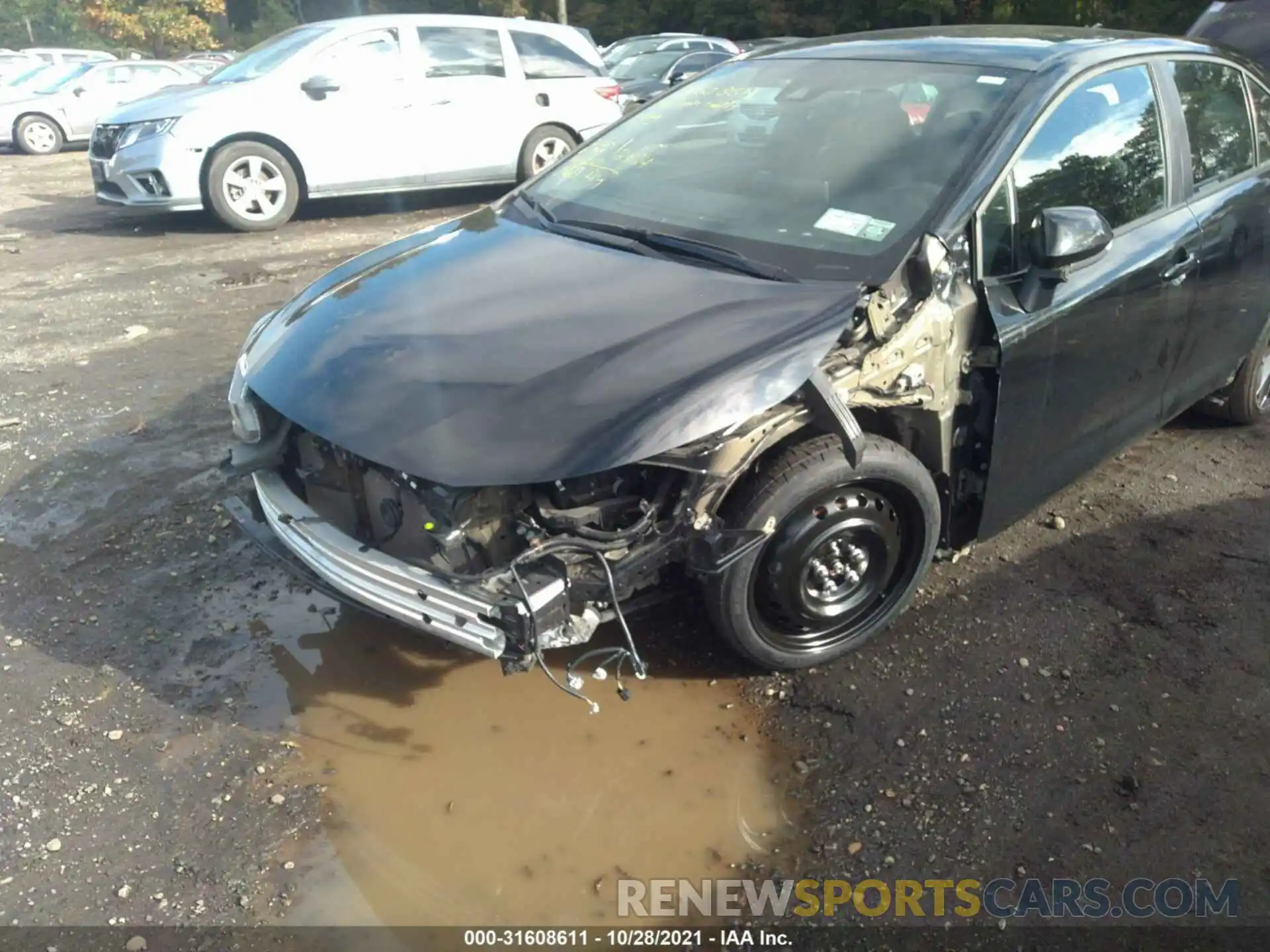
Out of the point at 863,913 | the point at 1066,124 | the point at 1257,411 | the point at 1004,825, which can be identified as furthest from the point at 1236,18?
the point at 863,913

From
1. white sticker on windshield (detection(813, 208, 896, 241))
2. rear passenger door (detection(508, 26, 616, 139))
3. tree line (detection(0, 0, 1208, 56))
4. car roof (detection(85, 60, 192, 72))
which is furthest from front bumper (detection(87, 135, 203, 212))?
tree line (detection(0, 0, 1208, 56))

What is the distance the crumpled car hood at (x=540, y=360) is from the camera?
242cm

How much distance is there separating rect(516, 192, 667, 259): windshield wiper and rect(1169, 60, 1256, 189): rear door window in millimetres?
2200

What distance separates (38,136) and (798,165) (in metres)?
16.8

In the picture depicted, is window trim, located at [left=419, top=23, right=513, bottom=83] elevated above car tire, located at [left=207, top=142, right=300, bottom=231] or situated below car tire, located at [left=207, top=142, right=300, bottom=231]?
above

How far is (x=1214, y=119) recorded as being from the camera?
388cm

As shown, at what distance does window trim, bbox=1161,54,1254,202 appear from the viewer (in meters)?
3.64

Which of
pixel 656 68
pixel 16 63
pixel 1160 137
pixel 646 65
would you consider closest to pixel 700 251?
pixel 1160 137

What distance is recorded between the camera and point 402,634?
326cm

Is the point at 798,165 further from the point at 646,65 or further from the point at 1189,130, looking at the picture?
the point at 646,65

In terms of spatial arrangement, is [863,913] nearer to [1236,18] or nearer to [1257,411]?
[1257,411]

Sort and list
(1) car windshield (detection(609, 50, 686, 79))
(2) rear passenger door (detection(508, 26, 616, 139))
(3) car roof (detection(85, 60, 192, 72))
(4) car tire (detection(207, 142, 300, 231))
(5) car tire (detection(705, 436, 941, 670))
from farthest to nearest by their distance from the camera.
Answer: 1. (3) car roof (detection(85, 60, 192, 72))
2. (1) car windshield (detection(609, 50, 686, 79))
3. (2) rear passenger door (detection(508, 26, 616, 139))
4. (4) car tire (detection(207, 142, 300, 231))
5. (5) car tire (detection(705, 436, 941, 670))

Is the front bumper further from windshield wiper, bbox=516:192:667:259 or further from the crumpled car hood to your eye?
the crumpled car hood

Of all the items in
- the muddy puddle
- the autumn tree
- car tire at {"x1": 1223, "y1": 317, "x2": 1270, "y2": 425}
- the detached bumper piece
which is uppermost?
the autumn tree
